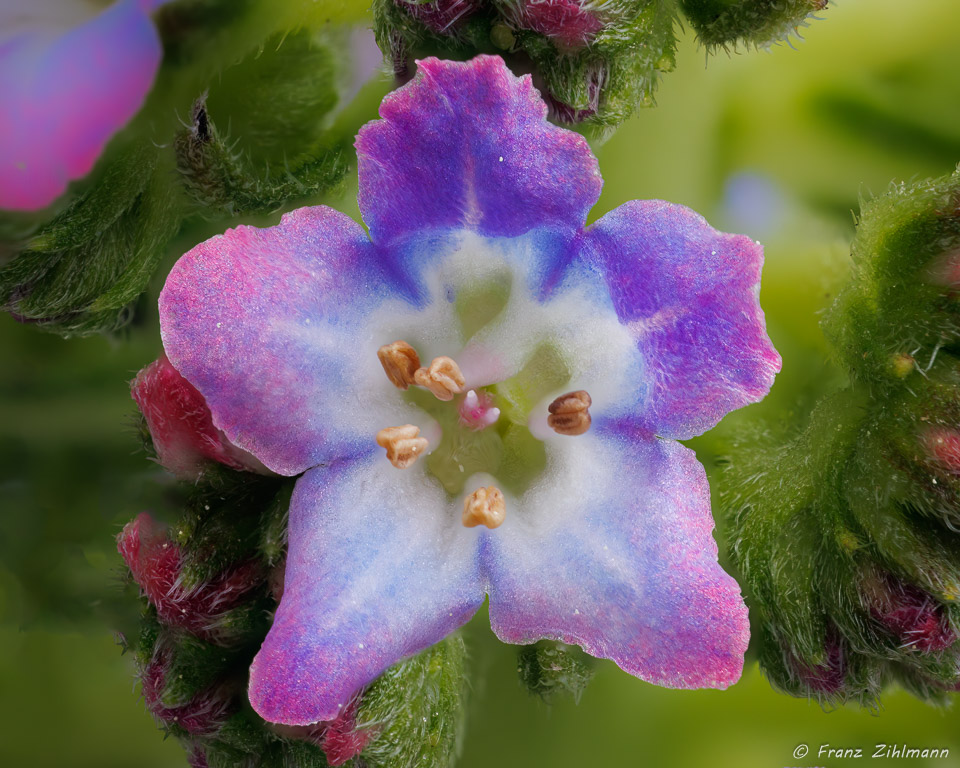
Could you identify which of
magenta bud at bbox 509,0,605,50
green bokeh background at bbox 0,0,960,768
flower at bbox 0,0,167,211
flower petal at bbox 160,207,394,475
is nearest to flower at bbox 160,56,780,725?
flower petal at bbox 160,207,394,475

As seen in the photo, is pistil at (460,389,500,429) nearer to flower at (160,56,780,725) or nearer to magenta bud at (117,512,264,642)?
flower at (160,56,780,725)

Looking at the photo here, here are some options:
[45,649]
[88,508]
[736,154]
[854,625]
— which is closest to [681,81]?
[736,154]

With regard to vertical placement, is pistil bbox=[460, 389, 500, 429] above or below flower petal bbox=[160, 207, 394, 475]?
below

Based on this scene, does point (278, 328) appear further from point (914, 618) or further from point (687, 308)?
point (914, 618)

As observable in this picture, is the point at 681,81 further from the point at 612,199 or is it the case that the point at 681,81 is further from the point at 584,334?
the point at 584,334

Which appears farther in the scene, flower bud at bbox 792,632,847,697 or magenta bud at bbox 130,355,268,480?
flower bud at bbox 792,632,847,697

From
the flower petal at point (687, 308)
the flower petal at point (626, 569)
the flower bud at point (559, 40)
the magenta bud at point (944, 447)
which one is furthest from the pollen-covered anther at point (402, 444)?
the magenta bud at point (944, 447)
